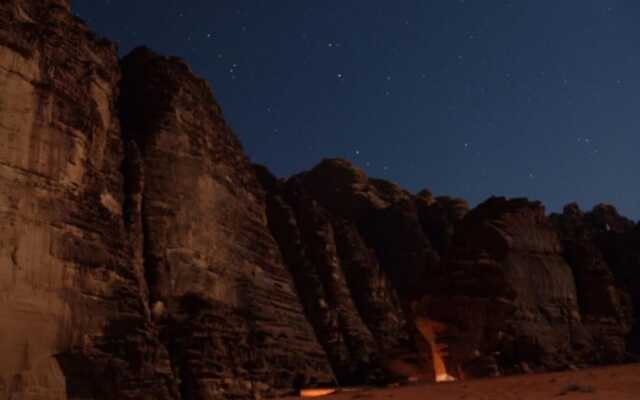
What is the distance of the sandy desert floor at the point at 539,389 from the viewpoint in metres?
15.4

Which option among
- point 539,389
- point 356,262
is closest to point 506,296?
point 539,389

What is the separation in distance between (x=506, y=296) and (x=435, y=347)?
9.86 ft

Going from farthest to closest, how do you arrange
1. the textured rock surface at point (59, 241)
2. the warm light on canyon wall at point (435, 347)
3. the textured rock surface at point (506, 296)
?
the warm light on canyon wall at point (435, 347)
the textured rock surface at point (506, 296)
the textured rock surface at point (59, 241)

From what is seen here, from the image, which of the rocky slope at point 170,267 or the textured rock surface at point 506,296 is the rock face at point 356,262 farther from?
the rocky slope at point 170,267

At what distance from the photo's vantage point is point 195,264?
86.4 feet

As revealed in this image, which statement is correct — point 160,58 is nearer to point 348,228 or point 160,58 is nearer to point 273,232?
point 273,232

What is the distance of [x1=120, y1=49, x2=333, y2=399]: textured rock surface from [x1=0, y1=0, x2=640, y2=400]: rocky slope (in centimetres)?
7

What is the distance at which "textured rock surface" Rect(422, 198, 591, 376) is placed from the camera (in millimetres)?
24469

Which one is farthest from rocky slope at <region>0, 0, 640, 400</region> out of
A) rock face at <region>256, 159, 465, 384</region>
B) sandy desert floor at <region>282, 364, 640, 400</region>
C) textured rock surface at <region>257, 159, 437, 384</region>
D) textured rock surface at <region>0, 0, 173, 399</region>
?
sandy desert floor at <region>282, 364, 640, 400</region>

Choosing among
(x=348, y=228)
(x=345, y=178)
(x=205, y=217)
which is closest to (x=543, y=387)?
(x=205, y=217)

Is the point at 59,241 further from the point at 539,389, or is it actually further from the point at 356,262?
the point at 356,262

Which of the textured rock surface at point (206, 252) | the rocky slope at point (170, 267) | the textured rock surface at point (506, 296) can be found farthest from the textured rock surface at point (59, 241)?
the textured rock surface at point (506, 296)

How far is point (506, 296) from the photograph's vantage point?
2520cm

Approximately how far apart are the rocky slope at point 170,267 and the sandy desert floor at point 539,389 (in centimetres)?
446
